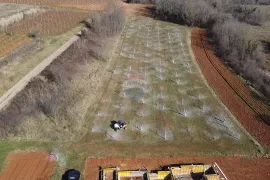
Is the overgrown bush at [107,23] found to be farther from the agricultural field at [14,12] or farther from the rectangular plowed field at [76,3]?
the agricultural field at [14,12]

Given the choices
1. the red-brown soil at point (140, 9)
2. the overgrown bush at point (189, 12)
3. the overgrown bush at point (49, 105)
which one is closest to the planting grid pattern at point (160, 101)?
Result: the overgrown bush at point (49, 105)

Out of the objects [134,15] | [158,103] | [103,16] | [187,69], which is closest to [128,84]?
[158,103]

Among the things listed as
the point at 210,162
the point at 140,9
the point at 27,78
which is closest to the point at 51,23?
the point at 27,78

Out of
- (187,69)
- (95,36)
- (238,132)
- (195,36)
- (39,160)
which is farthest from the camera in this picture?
(195,36)

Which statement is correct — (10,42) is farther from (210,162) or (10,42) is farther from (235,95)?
(210,162)

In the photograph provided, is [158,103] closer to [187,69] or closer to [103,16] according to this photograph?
[187,69]
